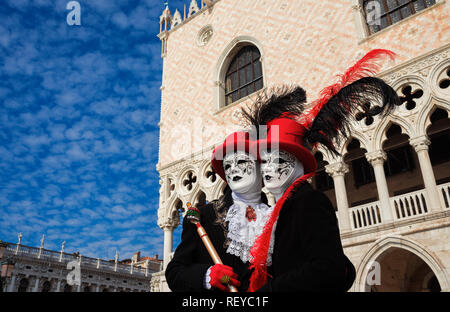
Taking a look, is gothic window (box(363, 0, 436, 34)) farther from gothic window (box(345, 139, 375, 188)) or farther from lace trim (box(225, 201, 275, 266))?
lace trim (box(225, 201, 275, 266))

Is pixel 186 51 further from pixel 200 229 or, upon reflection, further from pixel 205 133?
pixel 200 229

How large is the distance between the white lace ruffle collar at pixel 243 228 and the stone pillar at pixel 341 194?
17.9ft

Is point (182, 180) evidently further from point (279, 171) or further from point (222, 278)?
point (222, 278)

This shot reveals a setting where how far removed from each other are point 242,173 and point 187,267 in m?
0.60

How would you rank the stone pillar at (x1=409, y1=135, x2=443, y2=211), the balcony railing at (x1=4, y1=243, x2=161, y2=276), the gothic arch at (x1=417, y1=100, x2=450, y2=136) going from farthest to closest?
1. the balcony railing at (x1=4, y1=243, x2=161, y2=276)
2. the gothic arch at (x1=417, y1=100, x2=450, y2=136)
3. the stone pillar at (x1=409, y1=135, x2=443, y2=211)

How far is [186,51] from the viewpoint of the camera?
1204cm

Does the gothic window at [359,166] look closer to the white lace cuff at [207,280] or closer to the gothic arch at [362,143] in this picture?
the gothic arch at [362,143]

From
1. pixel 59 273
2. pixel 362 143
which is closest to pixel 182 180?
pixel 362 143

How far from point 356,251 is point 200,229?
549cm

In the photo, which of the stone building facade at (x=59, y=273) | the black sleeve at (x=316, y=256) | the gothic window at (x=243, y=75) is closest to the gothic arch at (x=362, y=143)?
the gothic window at (x=243, y=75)

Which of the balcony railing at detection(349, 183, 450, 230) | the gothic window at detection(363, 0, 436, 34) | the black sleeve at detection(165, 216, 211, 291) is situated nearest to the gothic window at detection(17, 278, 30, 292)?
the balcony railing at detection(349, 183, 450, 230)

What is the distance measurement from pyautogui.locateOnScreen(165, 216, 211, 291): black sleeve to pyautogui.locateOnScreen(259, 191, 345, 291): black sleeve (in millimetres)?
377

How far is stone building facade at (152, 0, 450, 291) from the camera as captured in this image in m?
6.52
